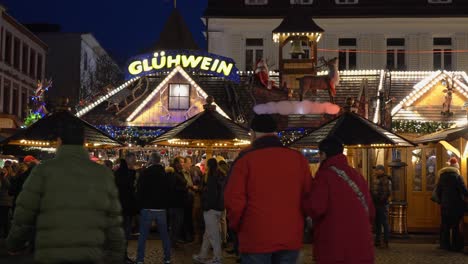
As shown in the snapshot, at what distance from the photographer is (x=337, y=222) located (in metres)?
6.38

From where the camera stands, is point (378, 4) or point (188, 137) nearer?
point (188, 137)

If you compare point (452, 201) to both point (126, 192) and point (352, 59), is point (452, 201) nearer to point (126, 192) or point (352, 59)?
point (126, 192)

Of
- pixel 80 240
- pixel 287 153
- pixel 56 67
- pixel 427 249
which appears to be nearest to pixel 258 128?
pixel 287 153

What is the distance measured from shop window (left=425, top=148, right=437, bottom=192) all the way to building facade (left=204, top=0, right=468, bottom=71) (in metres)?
15.7

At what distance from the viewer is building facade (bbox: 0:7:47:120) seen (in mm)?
45188

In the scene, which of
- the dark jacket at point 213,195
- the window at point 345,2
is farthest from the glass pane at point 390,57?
the dark jacket at point 213,195

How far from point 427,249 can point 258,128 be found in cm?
1088

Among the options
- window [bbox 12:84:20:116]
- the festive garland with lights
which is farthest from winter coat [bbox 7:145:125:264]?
window [bbox 12:84:20:116]

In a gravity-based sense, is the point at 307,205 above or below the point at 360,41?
below

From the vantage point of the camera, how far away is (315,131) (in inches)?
572

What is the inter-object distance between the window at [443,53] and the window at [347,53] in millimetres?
3868

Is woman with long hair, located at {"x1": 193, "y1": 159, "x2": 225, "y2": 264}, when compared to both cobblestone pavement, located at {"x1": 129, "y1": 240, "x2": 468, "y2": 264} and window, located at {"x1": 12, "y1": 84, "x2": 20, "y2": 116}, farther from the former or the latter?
window, located at {"x1": 12, "y1": 84, "x2": 20, "y2": 116}

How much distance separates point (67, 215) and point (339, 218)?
244cm

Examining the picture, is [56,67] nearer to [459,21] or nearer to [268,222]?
→ [459,21]
